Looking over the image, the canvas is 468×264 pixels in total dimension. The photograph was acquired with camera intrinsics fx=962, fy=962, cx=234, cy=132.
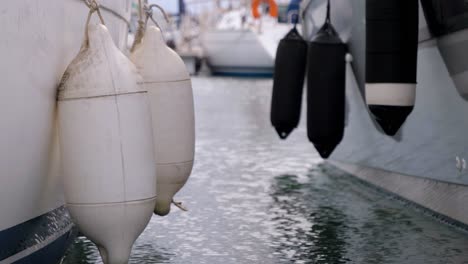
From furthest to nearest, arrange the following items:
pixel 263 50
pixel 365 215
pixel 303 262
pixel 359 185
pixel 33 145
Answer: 1. pixel 263 50
2. pixel 359 185
3. pixel 365 215
4. pixel 303 262
5. pixel 33 145

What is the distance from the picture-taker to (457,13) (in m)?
5.79

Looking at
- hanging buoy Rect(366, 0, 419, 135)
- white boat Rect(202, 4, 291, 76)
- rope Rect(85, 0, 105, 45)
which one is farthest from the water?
white boat Rect(202, 4, 291, 76)

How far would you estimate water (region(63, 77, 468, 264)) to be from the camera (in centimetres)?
571

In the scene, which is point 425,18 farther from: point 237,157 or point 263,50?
point 263,50

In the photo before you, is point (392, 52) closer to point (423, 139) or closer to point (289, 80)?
point (423, 139)

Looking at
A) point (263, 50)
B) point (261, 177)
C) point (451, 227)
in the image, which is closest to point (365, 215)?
point (451, 227)

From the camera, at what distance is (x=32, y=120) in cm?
405

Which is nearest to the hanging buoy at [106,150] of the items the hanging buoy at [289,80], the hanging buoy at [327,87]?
the hanging buoy at [327,87]

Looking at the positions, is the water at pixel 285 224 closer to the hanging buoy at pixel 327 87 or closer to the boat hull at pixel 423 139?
the boat hull at pixel 423 139

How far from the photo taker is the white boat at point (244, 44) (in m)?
45.1

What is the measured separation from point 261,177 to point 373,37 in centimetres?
327

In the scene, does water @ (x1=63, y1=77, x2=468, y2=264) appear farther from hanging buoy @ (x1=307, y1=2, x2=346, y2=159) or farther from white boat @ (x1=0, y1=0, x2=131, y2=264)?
white boat @ (x1=0, y1=0, x2=131, y2=264)

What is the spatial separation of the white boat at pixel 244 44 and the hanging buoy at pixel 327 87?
36.1 meters

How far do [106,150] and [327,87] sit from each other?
13.1 ft
